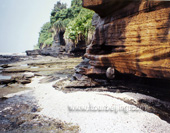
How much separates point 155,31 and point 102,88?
2.75 meters

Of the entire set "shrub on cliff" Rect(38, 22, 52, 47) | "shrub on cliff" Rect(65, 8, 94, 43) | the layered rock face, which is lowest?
the layered rock face

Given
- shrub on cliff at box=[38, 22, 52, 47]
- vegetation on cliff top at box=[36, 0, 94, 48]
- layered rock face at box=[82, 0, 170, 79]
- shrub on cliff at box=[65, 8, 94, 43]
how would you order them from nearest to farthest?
1. layered rock face at box=[82, 0, 170, 79]
2. shrub on cliff at box=[65, 8, 94, 43]
3. vegetation on cliff top at box=[36, 0, 94, 48]
4. shrub on cliff at box=[38, 22, 52, 47]

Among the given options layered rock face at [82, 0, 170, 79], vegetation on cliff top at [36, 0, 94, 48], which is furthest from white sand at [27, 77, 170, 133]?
vegetation on cliff top at [36, 0, 94, 48]

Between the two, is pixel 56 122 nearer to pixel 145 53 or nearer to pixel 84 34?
pixel 145 53

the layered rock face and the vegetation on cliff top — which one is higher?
the vegetation on cliff top

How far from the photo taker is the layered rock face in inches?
98.0

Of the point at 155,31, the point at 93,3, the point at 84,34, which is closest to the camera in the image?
the point at 155,31

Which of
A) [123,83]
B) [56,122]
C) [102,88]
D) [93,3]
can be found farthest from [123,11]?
[56,122]

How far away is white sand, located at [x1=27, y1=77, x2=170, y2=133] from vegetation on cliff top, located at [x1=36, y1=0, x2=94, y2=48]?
12091 millimetres

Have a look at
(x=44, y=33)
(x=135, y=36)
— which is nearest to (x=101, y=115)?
(x=135, y=36)

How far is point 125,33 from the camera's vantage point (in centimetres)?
327

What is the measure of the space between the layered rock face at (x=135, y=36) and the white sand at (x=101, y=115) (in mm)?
1011

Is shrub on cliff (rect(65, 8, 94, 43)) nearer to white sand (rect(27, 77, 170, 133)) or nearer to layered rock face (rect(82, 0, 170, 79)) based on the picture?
layered rock face (rect(82, 0, 170, 79))

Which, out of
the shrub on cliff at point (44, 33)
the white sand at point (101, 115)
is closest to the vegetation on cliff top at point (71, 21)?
the shrub on cliff at point (44, 33)
